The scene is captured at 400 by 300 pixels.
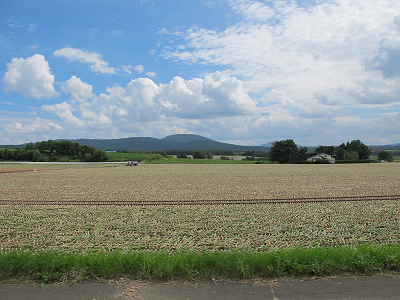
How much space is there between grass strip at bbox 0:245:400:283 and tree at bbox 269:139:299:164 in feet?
277

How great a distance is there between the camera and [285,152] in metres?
86.6

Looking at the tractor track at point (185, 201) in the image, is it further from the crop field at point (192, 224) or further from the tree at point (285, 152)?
the tree at point (285, 152)

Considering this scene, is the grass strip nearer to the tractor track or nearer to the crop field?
the crop field

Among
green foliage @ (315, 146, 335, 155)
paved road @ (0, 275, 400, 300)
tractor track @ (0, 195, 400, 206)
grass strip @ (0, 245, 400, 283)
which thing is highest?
green foliage @ (315, 146, 335, 155)

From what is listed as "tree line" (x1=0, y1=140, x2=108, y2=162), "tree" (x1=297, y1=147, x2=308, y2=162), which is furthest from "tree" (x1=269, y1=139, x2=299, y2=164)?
"tree line" (x1=0, y1=140, x2=108, y2=162)

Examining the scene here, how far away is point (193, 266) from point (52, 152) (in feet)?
368

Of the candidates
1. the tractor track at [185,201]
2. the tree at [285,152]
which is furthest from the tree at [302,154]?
the tractor track at [185,201]

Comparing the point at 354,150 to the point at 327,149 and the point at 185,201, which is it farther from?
the point at 185,201

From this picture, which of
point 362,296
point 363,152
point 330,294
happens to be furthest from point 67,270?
point 363,152

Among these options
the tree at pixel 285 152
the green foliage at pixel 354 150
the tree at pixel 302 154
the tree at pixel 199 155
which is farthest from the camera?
the green foliage at pixel 354 150

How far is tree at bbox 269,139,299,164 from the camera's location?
282ft

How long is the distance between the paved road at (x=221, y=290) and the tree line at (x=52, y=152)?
93492 mm

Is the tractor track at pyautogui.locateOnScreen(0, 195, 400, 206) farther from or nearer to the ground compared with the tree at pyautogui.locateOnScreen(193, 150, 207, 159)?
nearer to the ground

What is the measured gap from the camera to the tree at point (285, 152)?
85812 millimetres
